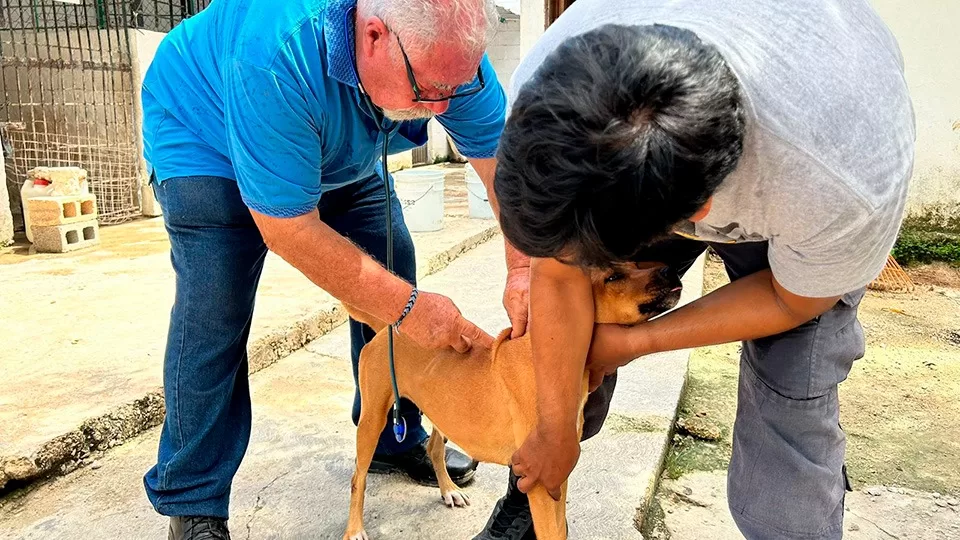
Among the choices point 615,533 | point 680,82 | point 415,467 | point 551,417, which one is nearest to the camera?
point 680,82

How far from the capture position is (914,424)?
357 cm

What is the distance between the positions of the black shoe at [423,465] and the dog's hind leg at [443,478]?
0.09 m

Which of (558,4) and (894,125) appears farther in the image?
(558,4)

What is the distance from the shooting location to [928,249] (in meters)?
6.88

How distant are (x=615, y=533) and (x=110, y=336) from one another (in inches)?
111

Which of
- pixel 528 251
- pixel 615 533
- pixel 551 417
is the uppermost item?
pixel 528 251

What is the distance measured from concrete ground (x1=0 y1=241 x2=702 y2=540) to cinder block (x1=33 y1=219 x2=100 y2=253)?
10.8ft

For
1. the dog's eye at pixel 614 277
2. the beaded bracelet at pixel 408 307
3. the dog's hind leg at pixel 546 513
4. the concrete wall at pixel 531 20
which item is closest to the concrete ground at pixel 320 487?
the dog's hind leg at pixel 546 513

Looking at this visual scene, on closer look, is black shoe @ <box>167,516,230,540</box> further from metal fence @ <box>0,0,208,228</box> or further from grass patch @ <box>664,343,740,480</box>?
metal fence @ <box>0,0,208,228</box>

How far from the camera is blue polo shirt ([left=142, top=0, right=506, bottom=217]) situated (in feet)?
5.91

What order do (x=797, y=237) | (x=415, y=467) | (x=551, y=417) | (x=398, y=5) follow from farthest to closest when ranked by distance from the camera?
(x=415, y=467) → (x=551, y=417) → (x=398, y=5) → (x=797, y=237)

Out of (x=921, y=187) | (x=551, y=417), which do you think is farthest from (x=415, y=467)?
(x=921, y=187)

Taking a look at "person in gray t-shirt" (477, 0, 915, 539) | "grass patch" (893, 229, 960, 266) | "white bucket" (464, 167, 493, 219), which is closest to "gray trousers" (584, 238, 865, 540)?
"person in gray t-shirt" (477, 0, 915, 539)

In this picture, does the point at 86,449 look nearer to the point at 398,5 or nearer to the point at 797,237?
the point at 398,5
